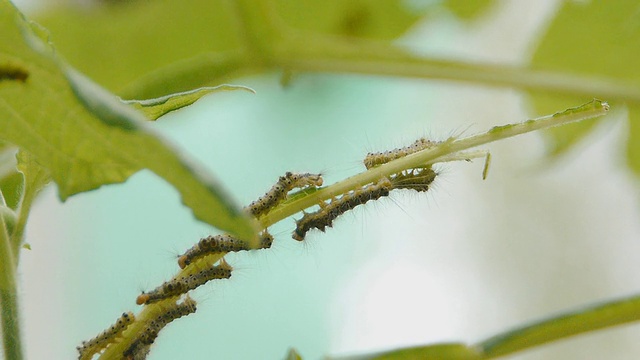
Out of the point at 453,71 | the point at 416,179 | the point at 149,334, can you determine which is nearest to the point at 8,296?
the point at 149,334

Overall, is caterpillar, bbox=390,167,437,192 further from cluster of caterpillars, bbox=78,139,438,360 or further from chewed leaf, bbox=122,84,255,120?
chewed leaf, bbox=122,84,255,120

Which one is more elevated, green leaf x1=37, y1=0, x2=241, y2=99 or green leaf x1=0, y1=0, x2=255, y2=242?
green leaf x1=37, y1=0, x2=241, y2=99

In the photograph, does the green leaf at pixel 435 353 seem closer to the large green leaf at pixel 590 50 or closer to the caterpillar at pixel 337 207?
the caterpillar at pixel 337 207

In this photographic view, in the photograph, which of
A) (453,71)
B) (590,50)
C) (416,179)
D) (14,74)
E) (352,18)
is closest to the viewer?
(14,74)

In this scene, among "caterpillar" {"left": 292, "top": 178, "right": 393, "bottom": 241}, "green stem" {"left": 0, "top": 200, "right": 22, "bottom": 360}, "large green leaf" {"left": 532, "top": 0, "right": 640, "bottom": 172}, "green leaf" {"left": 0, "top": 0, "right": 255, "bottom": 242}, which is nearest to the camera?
"green leaf" {"left": 0, "top": 0, "right": 255, "bottom": 242}

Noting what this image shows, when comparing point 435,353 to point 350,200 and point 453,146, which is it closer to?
point 453,146

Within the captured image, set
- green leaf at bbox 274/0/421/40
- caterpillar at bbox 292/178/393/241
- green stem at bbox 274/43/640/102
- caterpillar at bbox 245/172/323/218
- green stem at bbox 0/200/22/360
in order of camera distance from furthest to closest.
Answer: green leaf at bbox 274/0/421/40, green stem at bbox 274/43/640/102, caterpillar at bbox 292/178/393/241, caterpillar at bbox 245/172/323/218, green stem at bbox 0/200/22/360

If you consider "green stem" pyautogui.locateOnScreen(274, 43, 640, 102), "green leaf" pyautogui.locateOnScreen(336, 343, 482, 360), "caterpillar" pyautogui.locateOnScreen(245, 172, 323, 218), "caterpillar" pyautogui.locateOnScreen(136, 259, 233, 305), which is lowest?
"green leaf" pyautogui.locateOnScreen(336, 343, 482, 360)

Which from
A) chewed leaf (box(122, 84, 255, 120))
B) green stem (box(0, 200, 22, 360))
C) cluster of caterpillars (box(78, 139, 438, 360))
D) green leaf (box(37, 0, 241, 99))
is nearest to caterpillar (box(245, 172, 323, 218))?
cluster of caterpillars (box(78, 139, 438, 360))
